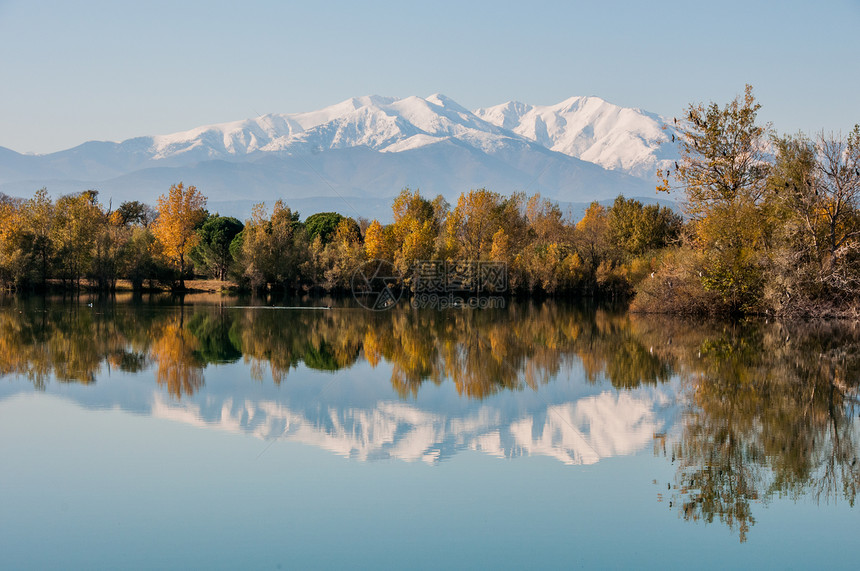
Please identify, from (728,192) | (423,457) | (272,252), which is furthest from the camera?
(272,252)

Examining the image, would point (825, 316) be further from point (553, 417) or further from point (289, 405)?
point (289, 405)

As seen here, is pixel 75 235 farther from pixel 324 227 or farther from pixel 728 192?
pixel 728 192

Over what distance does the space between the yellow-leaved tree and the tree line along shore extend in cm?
13

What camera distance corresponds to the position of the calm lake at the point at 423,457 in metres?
7.40

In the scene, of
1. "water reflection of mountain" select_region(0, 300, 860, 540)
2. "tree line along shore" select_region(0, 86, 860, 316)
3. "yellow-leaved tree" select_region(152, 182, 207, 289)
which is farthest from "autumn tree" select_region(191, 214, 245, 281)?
"water reflection of mountain" select_region(0, 300, 860, 540)

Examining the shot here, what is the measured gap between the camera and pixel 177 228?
61.1 meters

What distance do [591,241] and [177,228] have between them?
108 ft

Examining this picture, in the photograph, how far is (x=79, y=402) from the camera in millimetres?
14008

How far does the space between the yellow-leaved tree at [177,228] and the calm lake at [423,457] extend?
40270mm

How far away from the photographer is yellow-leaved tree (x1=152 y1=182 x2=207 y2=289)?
60.8 meters

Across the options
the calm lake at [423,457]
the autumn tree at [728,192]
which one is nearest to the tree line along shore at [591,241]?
the autumn tree at [728,192]

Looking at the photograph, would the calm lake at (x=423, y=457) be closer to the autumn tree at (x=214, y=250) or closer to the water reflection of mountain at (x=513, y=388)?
the water reflection of mountain at (x=513, y=388)

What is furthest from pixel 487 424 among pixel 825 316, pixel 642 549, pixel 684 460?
pixel 825 316

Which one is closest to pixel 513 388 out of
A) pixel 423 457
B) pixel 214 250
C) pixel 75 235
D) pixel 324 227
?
pixel 423 457
